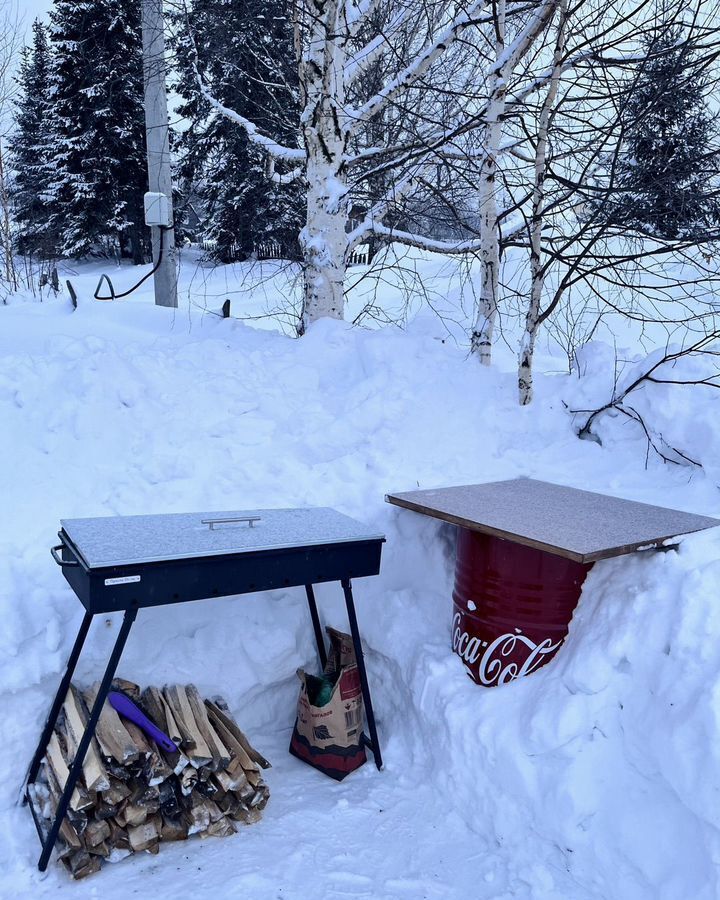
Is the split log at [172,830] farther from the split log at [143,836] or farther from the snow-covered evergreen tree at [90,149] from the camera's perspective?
the snow-covered evergreen tree at [90,149]

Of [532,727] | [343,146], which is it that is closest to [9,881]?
[532,727]

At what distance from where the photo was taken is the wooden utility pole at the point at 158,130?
729cm

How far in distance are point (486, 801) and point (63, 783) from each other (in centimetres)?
170

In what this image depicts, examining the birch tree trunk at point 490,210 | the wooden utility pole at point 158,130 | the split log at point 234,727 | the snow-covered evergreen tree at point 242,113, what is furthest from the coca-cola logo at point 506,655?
the wooden utility pole at point 158,130

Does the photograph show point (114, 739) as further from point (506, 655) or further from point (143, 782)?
point (506, 655)

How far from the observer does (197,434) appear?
4.41 metres

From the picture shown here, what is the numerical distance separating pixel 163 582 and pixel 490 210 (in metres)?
3.96

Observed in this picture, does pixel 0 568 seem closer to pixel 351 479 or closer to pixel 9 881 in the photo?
pixel 9 881

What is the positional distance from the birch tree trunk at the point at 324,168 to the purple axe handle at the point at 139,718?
4.03 m

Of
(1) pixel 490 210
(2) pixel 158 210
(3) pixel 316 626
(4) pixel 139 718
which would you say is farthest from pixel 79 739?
(2) pixel 158 210

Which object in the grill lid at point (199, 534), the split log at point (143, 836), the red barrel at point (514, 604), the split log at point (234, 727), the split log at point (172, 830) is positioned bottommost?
the split log at point (172, 830)

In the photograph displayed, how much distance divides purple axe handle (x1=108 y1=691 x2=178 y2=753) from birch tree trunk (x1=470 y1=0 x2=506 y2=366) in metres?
3.70

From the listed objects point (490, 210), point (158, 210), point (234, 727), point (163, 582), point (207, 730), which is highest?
point (158, 210)

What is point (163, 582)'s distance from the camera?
255 cm
